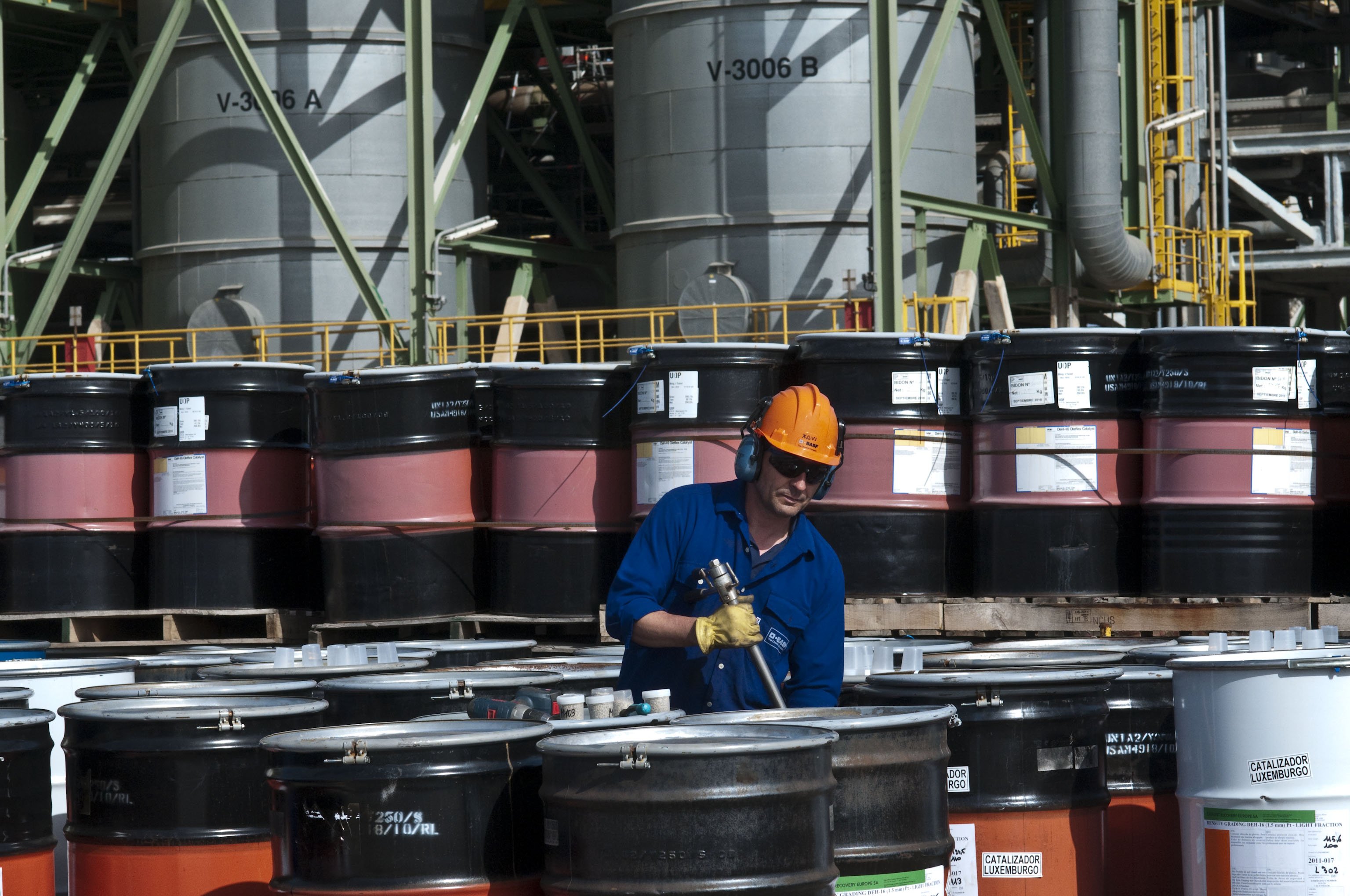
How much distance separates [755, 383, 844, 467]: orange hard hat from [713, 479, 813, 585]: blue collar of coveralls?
0.19m

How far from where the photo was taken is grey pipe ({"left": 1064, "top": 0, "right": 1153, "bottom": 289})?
1373cm

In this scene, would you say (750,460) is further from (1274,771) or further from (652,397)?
(652,397)

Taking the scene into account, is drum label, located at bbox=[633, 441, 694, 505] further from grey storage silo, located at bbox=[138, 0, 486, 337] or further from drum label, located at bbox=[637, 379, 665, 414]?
grey storage silo, located at bbox=[138, 0, 486, 337]

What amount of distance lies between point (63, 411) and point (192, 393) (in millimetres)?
800

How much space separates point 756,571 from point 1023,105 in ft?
36.1

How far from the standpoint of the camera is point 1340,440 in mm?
8078

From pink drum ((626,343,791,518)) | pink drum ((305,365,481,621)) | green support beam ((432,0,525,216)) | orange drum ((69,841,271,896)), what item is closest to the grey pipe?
green support beam ((432,0,525,216))

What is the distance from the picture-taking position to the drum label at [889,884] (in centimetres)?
351

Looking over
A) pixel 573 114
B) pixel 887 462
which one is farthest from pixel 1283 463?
pixel 573 114

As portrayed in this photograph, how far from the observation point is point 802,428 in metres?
4.26

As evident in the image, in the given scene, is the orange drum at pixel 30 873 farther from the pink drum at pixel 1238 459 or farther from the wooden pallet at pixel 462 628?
the pink drum at pixel 1238 459

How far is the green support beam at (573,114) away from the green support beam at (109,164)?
129 inches

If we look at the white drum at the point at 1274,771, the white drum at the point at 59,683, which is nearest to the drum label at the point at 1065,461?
the white drum at the point at 1274,771

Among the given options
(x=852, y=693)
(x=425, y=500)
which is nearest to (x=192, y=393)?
(x=425, y=500)
